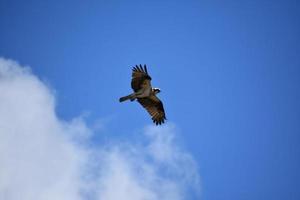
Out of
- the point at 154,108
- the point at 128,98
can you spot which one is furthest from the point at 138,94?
the point at 154,108

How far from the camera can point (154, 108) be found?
104 ft

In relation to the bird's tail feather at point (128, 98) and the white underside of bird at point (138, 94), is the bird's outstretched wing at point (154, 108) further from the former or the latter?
the bird's tail feather at point (128, 98)

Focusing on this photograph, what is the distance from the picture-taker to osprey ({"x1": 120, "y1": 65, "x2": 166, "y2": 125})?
29188 millimetres

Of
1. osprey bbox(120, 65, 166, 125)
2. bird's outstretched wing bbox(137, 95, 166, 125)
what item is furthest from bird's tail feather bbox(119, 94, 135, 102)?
bird's outstretched wing bbox(137, 95, 166, 125)

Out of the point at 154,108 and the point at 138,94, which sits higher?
the point at 154,108

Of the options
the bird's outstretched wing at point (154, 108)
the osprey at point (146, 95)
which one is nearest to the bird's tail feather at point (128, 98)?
the osprey at point (146, 95)

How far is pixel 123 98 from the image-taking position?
29.5 meters

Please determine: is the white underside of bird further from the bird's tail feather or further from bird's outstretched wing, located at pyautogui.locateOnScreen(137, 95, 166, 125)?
bird's outstretched wing, located at pyautogui.locateOnScreen(137, 95, 166, 125)

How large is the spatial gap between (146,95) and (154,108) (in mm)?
1735

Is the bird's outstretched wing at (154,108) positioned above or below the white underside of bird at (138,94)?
above

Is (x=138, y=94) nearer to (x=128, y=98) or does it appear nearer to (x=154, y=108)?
(x=128, y=98)

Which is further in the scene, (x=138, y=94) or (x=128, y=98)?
(x=138, y=94)

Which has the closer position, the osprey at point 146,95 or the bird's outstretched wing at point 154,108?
the osprey at point 146,95

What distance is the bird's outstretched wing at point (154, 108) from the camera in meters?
31.2
